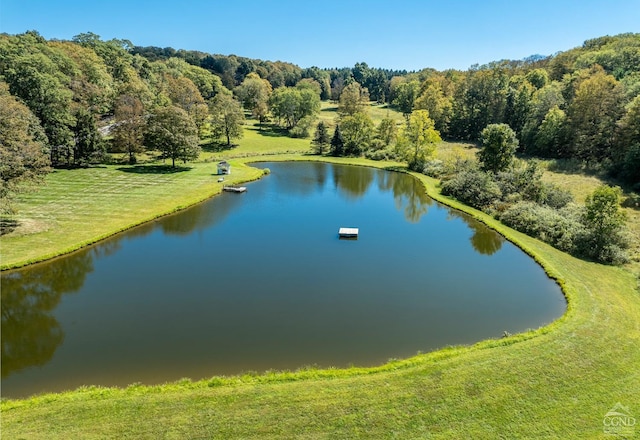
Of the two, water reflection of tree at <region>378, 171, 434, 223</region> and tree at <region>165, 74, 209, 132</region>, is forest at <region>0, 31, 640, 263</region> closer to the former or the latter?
tree at <region>165, 74, 209, 132</region>

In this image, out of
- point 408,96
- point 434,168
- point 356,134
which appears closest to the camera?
point 434,168

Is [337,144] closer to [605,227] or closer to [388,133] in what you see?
[388,133]

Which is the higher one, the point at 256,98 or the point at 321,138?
the point at 256,98

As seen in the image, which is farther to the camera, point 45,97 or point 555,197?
point 45,97

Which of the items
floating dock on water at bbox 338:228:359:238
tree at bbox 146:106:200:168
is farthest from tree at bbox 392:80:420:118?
floating dock on water at bbox 338:228:359:238

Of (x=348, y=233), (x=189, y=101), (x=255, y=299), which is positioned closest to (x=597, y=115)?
(x=348, y=233)

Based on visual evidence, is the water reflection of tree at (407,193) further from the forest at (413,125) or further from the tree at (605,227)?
the tree at (605,227)

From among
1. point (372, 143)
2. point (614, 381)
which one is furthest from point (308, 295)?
point (372, 143)

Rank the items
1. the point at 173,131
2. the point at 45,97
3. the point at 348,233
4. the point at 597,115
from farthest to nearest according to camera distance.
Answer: the point at 597,115, the point at 173,131, the point at 45,97, the point at 348,233

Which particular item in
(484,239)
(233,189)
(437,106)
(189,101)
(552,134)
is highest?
(437,106)
